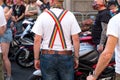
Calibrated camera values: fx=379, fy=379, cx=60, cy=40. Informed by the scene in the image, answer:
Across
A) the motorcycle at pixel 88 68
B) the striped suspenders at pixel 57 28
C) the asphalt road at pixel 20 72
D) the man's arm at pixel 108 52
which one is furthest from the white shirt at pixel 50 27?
the asphalt road at pixel 20 72

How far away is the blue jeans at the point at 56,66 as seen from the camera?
4.70 metres

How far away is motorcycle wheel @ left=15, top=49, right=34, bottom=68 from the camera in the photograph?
8.69 metres

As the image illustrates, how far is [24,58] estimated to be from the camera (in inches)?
343

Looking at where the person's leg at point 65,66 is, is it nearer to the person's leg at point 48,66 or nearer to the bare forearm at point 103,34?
the person's leg at point 48,66

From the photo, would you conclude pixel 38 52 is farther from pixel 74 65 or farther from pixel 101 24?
pixel 101 24

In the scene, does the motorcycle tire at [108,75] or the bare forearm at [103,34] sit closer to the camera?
the motorcycle tire at [108,75]

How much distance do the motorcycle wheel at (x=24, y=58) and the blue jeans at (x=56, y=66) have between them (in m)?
3.88

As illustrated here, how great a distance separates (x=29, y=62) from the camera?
28.8 feet

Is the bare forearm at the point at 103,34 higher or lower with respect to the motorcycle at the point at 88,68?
higher

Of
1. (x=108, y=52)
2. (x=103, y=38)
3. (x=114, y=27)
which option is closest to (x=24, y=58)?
(x=103, y=38)

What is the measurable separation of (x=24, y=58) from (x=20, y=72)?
0.43 meters

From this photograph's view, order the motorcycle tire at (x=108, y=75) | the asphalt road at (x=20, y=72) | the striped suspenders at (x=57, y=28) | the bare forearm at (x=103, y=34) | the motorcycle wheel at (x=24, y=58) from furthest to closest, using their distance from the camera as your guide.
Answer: the motorcycle wheel at (x=24, y=58), the asphalt road at (x=20, y=72), the bare forearm at (x=103, y=34), the motorcycle tire at (x=108, y=75), the striped suspenders at (x=57, y=28)

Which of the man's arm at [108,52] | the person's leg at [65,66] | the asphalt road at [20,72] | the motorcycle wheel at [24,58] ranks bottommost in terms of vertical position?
the asphalt road at [20,72]

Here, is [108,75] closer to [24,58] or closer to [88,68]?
[88,68]
